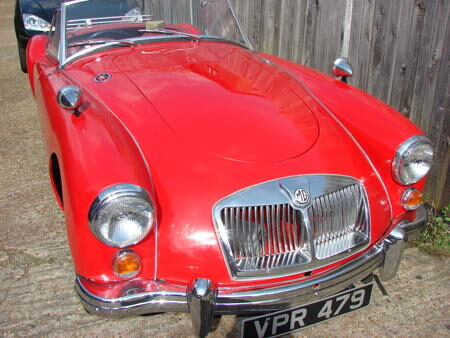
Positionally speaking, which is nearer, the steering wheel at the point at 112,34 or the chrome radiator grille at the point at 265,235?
the chrome radiator grille at the point at 265,235

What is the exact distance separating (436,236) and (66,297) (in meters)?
2.52

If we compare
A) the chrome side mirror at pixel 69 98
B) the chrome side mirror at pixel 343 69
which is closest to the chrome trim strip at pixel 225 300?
the chrome side mirror at pixel 69 98

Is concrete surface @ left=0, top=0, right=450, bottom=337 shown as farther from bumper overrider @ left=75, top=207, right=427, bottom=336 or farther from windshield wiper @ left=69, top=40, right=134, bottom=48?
windshield wiper @ left=69, top=40, right=134, bottom=48

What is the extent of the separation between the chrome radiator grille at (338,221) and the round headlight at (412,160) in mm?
303

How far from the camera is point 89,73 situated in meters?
2.93

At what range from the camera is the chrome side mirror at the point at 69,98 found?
89.7 inches

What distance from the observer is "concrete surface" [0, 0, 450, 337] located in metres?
2.37

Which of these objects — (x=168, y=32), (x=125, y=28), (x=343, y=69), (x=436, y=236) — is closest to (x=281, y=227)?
(x=343, y=69)

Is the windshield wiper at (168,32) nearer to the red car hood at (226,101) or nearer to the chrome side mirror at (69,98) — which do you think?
the red car hood at (226,101)

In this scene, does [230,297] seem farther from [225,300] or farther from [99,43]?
[99,43]

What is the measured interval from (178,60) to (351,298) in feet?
6.21

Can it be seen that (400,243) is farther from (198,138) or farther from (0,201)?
(0,201)

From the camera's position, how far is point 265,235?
199cm

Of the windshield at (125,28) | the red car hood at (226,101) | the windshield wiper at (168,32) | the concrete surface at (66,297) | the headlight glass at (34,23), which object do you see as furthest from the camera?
the headlight glass at (34,23)
